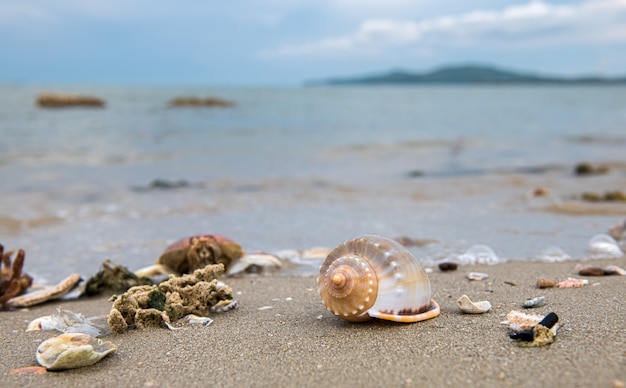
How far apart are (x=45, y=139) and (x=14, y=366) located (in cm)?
1650

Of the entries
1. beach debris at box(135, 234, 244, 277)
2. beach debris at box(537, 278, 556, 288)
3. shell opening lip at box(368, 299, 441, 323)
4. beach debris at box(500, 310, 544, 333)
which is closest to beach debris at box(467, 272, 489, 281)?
beach debris at box(537, 278, 556, 288)

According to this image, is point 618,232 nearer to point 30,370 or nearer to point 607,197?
point 607,197

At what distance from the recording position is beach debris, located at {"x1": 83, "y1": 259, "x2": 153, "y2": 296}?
4309mm

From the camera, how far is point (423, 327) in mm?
2936

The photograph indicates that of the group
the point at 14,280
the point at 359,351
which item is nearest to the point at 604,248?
the point at 359,351

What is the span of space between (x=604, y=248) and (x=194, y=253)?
3720mm

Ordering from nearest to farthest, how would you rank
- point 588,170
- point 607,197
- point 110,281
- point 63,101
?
point 110,281
point 607,197
point 588,170
point 63,101

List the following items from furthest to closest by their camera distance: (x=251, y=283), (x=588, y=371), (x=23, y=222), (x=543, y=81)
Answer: (x=543, y=81)
(x=23, y=222)
(x=251, y=283)
(x=588, y=371)

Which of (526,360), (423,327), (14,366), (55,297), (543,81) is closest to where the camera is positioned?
(526,360)

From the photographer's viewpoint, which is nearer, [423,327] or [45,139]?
[423,327]

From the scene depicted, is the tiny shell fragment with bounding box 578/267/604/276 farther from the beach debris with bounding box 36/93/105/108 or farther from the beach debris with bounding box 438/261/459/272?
the beach debris with bounding box 36/93/105/108

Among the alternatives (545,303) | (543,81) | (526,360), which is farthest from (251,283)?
(543,81)

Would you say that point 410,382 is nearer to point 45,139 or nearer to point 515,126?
point 45,139

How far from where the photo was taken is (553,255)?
16.6 feet
